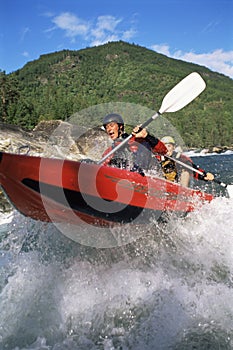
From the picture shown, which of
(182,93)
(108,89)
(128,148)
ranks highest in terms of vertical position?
(108,89)

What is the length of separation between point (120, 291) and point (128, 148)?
187 cm

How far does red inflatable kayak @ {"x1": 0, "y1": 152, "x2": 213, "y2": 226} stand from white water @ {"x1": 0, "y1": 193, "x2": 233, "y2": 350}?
520mm

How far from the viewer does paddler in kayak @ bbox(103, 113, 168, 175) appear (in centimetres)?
405

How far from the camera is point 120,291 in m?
3.04

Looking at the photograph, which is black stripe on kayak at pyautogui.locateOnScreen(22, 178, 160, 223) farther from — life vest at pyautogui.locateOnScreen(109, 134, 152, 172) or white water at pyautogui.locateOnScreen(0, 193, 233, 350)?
life vest at pyautogui.locateOnScreen(109, 134, 152, 172)

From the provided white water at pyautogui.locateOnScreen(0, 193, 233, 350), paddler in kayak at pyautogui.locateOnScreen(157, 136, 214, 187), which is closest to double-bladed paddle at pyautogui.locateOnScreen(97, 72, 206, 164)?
paddler in kayak at pyautogui.locateOnScreen(157, 136, 214, 187)

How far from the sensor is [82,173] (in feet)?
9.66

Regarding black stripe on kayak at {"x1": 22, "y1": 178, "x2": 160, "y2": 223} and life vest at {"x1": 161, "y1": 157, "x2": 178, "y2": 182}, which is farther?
life vest at {"x1": 161, "y1": 157, "x2": 178, "y2": 182}

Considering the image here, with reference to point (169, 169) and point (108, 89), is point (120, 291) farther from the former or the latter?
point (108, 89)

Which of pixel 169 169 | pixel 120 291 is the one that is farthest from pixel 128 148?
pixel 120 291

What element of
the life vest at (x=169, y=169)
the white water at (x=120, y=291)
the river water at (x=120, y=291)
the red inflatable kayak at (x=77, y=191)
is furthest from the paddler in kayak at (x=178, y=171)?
the red inflatable kayak at (x=77, y=191)

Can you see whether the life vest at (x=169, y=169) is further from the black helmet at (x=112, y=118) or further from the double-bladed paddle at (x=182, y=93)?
the black helmet at (x=112, y=118)

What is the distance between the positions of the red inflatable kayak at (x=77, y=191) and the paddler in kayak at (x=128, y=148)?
58 cm

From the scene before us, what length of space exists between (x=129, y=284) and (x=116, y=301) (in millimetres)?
231
